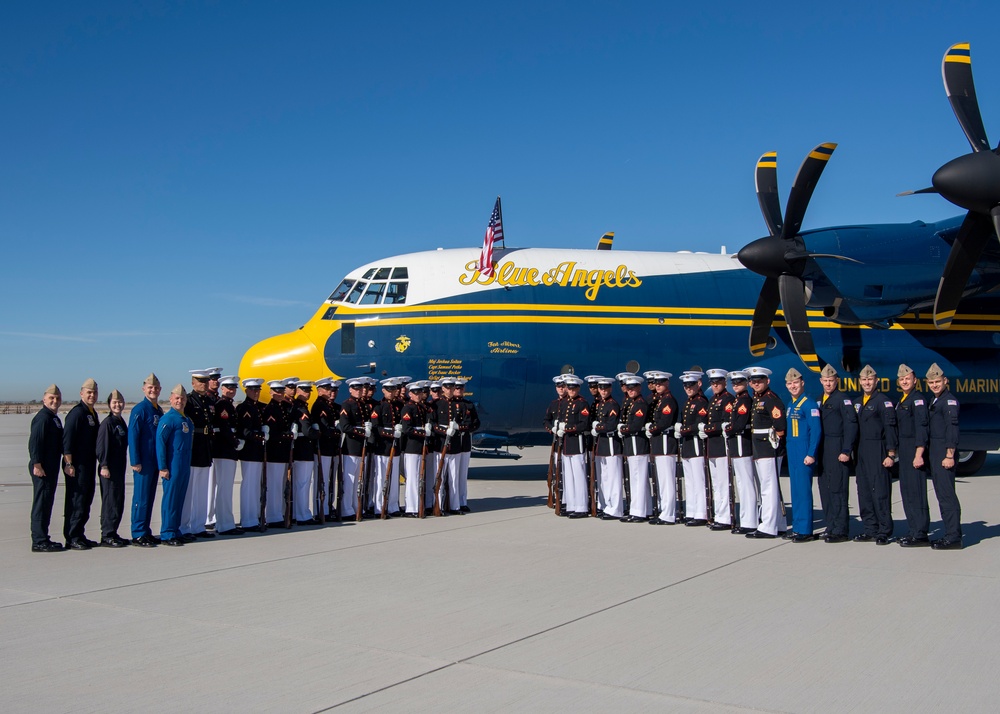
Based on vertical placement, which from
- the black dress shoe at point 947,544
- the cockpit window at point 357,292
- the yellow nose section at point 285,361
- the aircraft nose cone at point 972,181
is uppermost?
the aircraft nose cone at point 972,181

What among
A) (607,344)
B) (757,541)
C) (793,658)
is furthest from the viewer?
(607,344)

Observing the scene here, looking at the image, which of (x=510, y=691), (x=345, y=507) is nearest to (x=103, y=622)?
(x=510, y=691)

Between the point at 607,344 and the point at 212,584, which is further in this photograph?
the point at 607,344

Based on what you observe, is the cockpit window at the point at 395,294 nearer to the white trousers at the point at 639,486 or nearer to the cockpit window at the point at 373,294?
the cockpit window at the point at 373,294

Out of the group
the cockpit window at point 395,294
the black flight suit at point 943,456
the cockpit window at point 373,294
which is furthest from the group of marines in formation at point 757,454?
the cockpit window at point 373,294

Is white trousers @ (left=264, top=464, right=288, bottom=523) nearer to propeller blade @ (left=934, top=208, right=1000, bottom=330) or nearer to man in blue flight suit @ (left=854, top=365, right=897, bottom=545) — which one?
man in blue flight suit @ (left=854, top=365, right=897, bottom=545)

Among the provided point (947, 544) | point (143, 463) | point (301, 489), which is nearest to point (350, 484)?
point (301, 489)

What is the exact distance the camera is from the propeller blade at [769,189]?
13.4 m

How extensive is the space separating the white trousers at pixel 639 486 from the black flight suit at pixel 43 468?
22.1 ft

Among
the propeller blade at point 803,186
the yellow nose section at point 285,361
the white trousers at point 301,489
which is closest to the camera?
the white trousers at point 301,489

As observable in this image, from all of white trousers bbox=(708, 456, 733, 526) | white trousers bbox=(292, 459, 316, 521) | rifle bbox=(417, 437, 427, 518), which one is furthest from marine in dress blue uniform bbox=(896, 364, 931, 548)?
white trousers bbox=(292, 459, 316, 521)

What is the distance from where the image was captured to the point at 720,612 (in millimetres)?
5965

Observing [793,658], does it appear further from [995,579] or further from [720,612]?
[995,579]

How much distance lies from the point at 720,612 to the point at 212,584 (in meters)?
4.16
